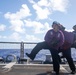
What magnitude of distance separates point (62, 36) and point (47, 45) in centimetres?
58

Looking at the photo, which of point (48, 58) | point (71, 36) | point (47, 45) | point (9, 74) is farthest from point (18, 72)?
point (48, 58)

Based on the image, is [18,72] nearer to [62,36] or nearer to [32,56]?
[32,56]

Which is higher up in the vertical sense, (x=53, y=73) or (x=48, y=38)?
(x=48, y=38)

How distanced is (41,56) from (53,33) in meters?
6.47

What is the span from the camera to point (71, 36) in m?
10.1

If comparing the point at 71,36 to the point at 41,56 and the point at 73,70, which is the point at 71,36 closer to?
the point at 73,70

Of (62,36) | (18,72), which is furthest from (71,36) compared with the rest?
(18,72)

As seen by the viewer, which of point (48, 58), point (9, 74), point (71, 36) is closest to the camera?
point (9, 74)

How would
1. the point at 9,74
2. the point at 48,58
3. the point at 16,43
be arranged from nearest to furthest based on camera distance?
the point at 9,74, the point at 48,58, the point at 16,43

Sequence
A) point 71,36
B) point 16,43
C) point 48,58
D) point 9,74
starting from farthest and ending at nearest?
point 16,43, point 48,58, point 71,36, point 9,74

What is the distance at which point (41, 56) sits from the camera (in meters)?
16.0

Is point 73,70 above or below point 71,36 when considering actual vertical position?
below

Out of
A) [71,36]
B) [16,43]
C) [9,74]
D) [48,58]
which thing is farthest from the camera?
[16,43]

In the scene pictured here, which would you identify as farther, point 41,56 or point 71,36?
point 41,56
